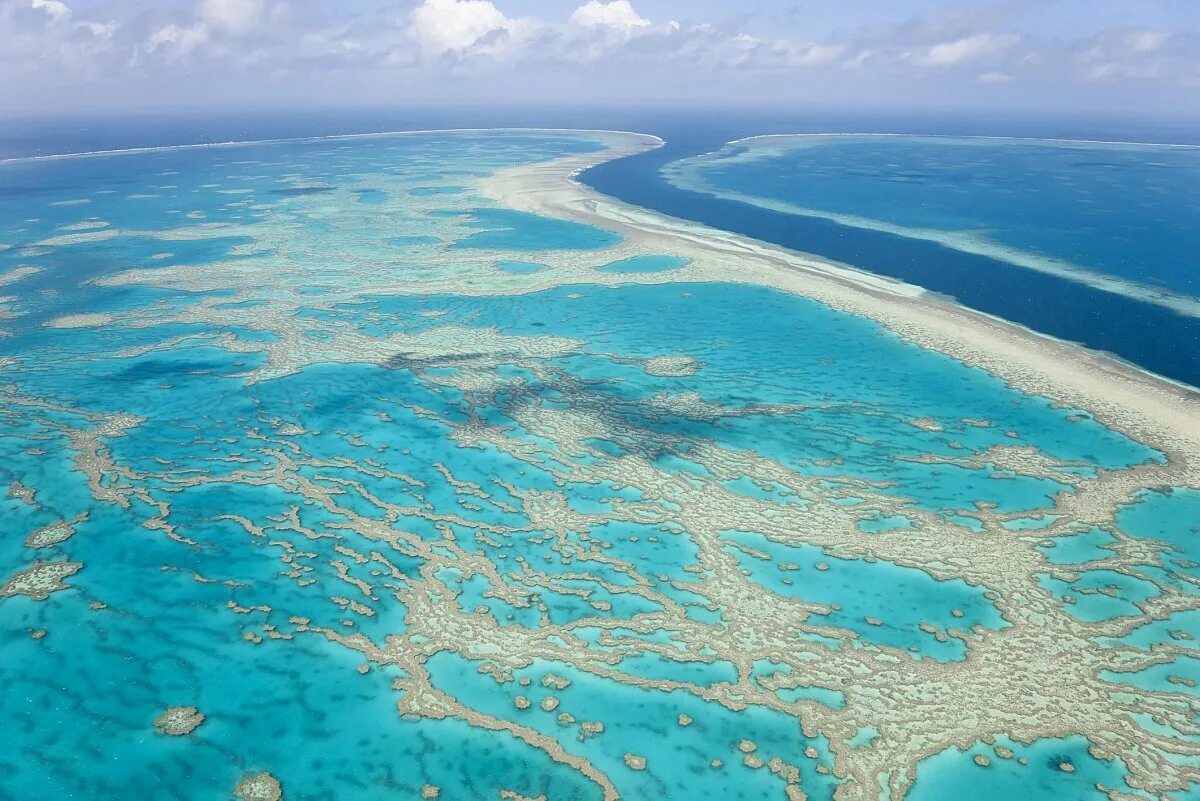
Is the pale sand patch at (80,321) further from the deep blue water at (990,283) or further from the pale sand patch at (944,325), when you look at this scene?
the deep blue water at (990,283)

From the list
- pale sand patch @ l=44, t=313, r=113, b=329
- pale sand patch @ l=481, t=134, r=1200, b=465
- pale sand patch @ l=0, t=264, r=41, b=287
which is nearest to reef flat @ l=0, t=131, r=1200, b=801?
pale sand patch @ l=44, t=313, r=113, b=329

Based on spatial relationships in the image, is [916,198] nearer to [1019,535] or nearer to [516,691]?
[1019,535]

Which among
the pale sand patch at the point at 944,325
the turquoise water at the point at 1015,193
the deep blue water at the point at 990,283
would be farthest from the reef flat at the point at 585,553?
the turquoise water at the point at 1015,193

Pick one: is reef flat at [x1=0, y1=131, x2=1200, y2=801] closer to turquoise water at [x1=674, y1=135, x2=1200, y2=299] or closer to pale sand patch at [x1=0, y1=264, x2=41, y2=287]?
pale sand patch at [x1=0, y1=264, x2=41, y2=287]

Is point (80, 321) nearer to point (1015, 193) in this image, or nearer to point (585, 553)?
point (585, 553)

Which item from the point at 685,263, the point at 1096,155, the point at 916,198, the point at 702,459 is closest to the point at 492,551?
the point at 702,459

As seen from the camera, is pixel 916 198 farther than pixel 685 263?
Yes
